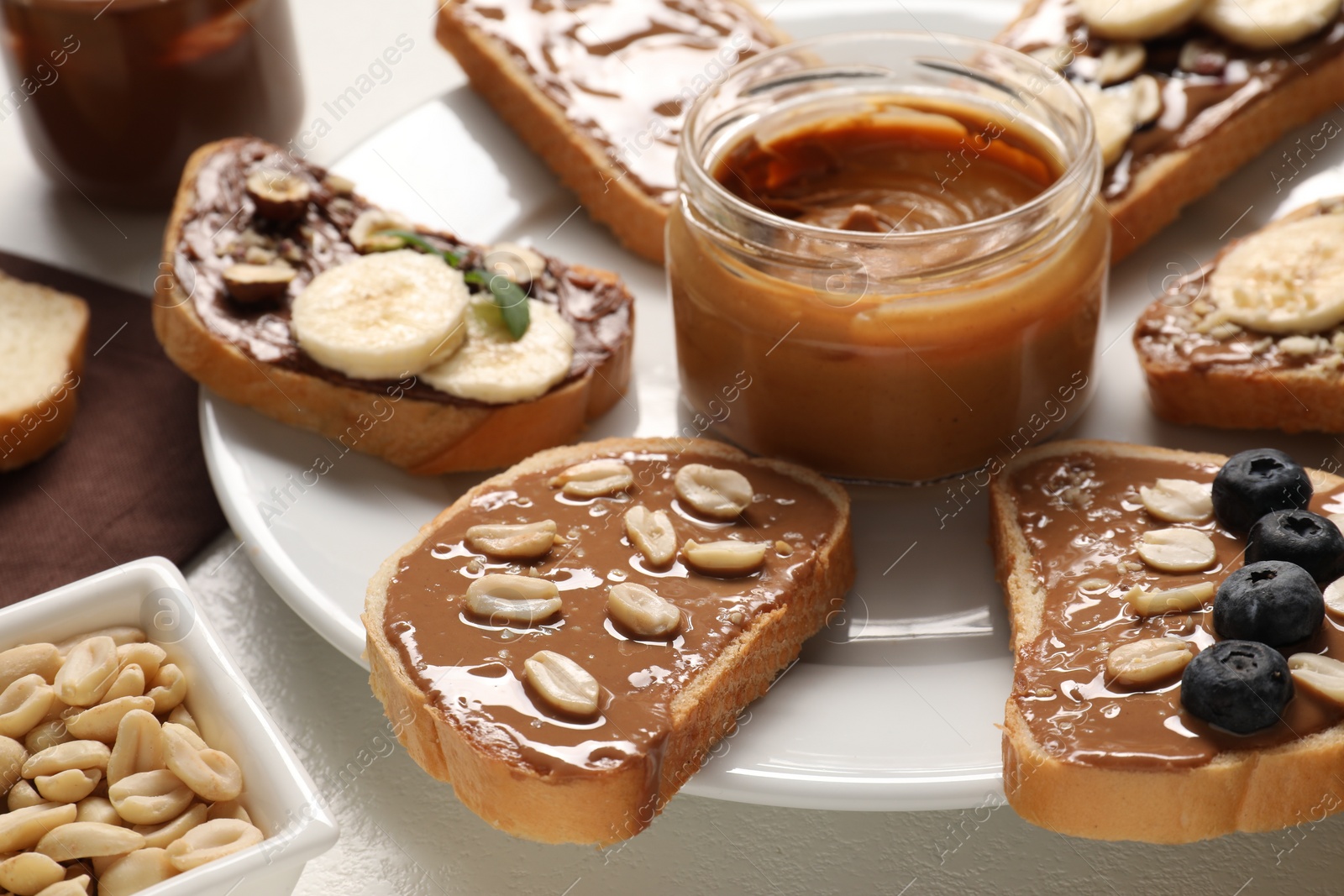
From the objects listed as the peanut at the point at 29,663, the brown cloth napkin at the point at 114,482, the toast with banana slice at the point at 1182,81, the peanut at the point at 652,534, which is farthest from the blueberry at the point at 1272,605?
the brown cloth napkin at the point at 114,482

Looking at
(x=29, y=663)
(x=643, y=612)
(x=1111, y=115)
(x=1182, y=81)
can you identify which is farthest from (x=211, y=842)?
(x=1182, y=81)

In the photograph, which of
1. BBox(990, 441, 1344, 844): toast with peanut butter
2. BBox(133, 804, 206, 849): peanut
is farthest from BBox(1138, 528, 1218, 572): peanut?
BBox(133, 804, 206, 849): peanut

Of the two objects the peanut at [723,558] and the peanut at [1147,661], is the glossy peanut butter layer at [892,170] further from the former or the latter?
the peanut at [1147,661]

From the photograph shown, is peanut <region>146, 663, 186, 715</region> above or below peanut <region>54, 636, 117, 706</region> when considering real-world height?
below

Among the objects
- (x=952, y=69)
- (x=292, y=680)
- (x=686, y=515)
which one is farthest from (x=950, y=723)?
(x=952, y=69)

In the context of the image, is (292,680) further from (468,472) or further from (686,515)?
(686,515)

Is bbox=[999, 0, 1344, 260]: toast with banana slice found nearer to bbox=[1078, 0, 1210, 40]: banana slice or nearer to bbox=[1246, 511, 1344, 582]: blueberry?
bbox=[1078, 0, 1210, 40]: banana slice

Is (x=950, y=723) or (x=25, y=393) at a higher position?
(x=25, y=393)
